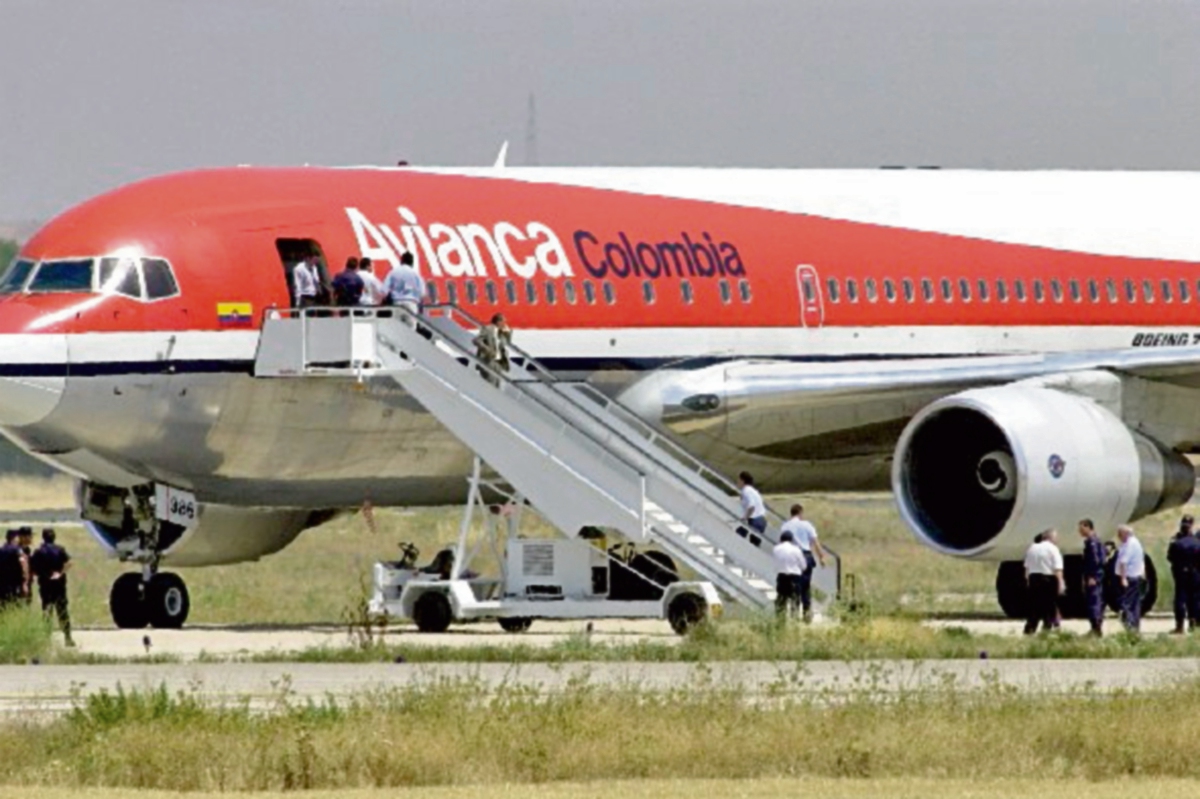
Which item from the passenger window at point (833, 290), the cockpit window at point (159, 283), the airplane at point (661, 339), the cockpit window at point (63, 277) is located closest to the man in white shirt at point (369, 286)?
the airplane at point (661, 339)

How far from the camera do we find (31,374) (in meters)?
36.1

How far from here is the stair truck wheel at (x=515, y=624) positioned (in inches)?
1550

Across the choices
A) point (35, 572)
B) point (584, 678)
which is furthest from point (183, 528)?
point (584, 678)

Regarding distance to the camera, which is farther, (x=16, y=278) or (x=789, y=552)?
(x=16, y=278)

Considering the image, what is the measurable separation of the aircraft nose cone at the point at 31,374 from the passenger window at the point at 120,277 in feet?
2.83

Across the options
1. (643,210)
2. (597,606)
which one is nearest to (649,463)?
(597,606)

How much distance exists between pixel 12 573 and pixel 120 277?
3.68 m

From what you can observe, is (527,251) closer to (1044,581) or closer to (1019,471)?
(1019,471)

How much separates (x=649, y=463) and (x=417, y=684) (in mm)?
10196

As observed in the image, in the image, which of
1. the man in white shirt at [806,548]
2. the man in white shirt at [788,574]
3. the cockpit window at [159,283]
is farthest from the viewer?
the cockpit window at [159,283]

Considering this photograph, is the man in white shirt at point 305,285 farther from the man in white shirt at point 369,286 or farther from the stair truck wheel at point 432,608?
the stair truck wheel at point 432,608

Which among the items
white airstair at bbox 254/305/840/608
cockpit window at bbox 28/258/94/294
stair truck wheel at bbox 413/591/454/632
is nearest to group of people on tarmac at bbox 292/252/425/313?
white airstair at bbox 254/305/840/608

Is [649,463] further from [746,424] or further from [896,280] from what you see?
[896,280]

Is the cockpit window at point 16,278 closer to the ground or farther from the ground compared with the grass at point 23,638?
farther from the ground
